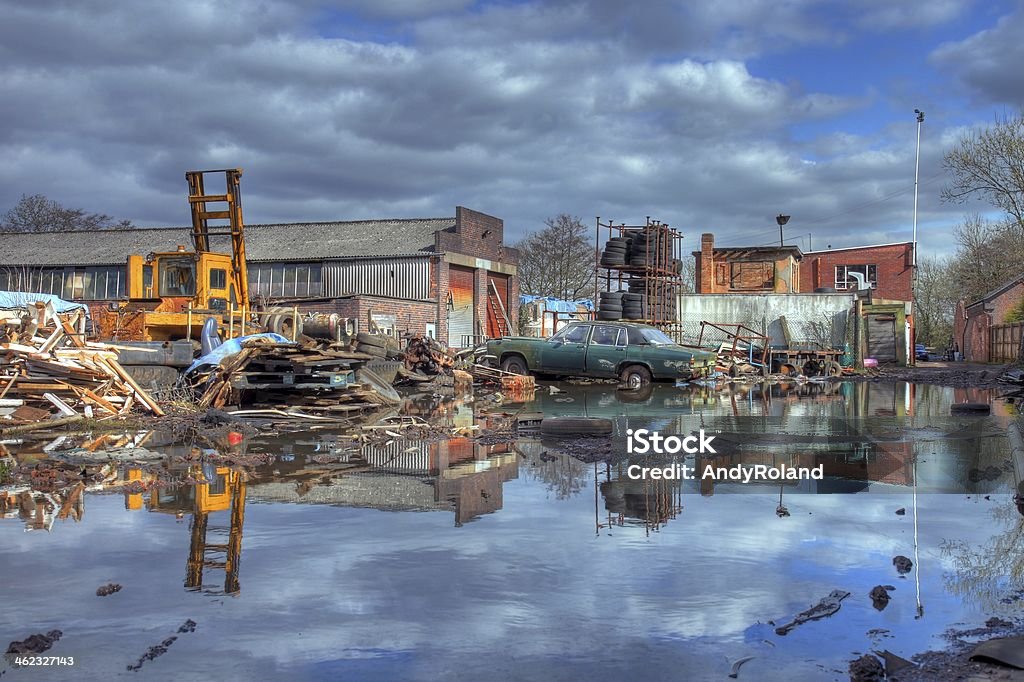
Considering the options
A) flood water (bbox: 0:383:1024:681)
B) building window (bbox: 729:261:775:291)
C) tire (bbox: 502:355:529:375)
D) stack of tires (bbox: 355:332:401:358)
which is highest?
building window (bbox: 729:261:775:291)

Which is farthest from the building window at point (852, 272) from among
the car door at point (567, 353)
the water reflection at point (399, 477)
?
the water reflection at point (399, 477)

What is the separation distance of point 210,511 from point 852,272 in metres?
52.0

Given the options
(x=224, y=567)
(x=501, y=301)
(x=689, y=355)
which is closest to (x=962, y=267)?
(x=501, y=301)

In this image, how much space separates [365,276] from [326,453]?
28869mm

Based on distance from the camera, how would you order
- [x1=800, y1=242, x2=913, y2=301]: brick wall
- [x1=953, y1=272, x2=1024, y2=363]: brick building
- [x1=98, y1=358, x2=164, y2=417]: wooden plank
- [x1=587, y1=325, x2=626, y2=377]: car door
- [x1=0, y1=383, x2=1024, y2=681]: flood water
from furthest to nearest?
[x1=800, y1=242, x2=913, y2=301]: brick wall, [x1=953, y1=272, x2=1024, y2=363]: brick building, [x1=587, y1=325, x2=626, y2=377]: car door, [x1=98, y1=358, x2=164, y2=417]: wooden plank, [x1=0, y1=383, x2=1024, y2=681]: flood water

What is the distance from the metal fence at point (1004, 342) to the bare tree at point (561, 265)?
23.0 m

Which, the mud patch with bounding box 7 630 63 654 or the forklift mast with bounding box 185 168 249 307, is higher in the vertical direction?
the forklift mast with bounding box 185 168 249 307

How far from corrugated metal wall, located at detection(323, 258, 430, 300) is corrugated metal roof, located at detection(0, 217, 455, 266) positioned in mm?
400

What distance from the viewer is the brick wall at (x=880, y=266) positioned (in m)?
52.5

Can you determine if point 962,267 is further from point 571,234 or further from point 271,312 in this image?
point 271,312

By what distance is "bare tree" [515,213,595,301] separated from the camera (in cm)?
5578

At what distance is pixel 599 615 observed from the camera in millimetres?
4332

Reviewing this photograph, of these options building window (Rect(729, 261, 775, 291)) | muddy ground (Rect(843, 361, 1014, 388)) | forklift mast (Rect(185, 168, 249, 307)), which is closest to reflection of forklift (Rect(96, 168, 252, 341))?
forklift mast (Rect(185, 168, 249, 307))

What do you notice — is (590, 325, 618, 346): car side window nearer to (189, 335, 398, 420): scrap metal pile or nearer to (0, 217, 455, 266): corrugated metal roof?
(189, 335, 398, 420): scrap metal pile
